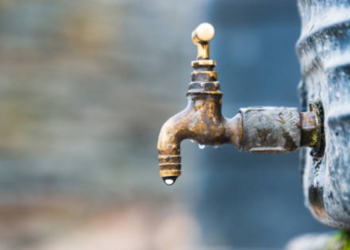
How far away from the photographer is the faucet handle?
0.85m

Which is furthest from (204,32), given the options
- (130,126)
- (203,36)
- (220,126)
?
(130,126)

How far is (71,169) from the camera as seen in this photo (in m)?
3.46

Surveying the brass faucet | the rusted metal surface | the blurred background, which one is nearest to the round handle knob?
the brass faucet

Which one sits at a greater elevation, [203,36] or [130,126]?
[130,126]

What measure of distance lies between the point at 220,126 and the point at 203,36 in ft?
0.40

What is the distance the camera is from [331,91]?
0.77 metres

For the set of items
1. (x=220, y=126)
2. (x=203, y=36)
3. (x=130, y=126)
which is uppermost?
(x=130, y=126)

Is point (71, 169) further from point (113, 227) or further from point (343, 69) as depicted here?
point (343, 69)

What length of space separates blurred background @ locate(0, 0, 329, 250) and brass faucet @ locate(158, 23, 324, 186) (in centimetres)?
236

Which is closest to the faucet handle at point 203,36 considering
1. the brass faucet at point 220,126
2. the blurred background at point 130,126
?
the brass faucet at point 220,126

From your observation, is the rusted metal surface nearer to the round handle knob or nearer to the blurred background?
the round handle knob

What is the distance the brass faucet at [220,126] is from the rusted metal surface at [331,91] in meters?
0.03

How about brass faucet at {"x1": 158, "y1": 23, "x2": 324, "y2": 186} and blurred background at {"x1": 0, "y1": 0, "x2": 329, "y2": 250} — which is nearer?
brass faucet at {"x1": 158, "y1": 23, "x2": 324, "y2": 186}

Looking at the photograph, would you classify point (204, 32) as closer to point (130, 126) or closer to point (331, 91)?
point (331, 91)
